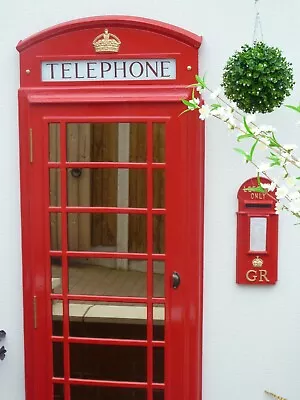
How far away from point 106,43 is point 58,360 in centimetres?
199

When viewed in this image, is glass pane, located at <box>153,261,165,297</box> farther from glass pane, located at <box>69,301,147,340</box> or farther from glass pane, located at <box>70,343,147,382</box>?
glass pane, located at <box>70,343,147,382</box>

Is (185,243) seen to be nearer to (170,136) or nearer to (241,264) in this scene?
(241,264)

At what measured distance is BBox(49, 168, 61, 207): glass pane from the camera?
4.05 metres

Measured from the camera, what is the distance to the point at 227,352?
4.14 meters

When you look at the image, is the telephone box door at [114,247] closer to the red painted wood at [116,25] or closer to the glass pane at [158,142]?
the glass pane at [158,142]

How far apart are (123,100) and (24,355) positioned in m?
1.72

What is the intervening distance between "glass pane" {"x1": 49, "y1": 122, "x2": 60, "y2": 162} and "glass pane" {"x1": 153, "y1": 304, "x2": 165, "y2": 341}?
3.55 feet

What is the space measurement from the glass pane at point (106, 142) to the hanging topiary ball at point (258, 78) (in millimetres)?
707

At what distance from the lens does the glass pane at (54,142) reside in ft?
13.1

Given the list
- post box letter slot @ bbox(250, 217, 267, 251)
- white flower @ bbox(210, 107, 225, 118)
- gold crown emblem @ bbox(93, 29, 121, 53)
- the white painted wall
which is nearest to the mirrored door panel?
the white painted wall

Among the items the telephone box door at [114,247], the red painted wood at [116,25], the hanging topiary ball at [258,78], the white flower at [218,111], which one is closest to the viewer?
the white flower at [218,111]

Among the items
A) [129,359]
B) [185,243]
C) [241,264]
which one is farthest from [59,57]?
[129,359]

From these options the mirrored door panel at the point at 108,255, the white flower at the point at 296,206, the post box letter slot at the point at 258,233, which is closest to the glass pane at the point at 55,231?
the mirrored door panel at the point at 108,255

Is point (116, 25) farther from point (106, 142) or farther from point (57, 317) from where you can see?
point (57, 317)
